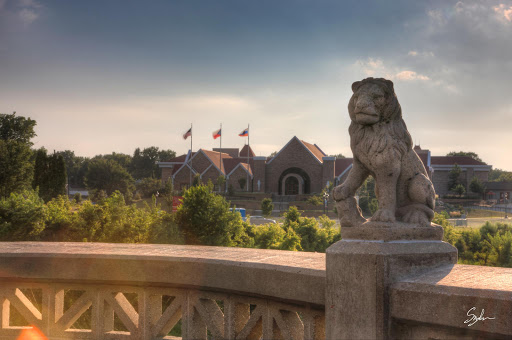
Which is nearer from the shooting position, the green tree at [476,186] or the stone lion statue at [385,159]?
the stone lion statue at [385,159]

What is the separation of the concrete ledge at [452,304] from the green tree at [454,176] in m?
68.2

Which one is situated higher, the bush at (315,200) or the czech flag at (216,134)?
the czech flag at (216,134)

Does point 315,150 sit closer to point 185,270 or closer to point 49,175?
point 49,175

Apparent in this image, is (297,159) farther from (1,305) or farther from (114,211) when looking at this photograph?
(1,305)

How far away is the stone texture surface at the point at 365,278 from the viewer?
8.95 feet

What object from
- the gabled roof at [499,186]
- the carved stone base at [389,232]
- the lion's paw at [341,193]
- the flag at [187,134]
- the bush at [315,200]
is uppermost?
the flag at [187,134]

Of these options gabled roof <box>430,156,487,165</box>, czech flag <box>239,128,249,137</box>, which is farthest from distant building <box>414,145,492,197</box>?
czech flag <box>239,128,249,137</box>

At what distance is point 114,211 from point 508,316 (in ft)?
41.6

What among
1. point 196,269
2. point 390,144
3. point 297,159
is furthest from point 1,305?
point 297,159

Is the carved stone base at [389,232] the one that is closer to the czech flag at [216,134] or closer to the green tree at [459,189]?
the czech flag at [216,134]

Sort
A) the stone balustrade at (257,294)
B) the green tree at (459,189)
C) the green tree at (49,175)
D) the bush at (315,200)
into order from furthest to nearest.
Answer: the green tree at (459,189) → the bush at (315,200) → the green tree at (49,175) → the stone balustrade at (257,294)

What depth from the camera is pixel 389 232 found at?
291 cm

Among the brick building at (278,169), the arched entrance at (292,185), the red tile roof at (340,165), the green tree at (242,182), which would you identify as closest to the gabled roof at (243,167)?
the brick building at (278,169)

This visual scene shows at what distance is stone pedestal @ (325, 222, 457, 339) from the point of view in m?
2.73
